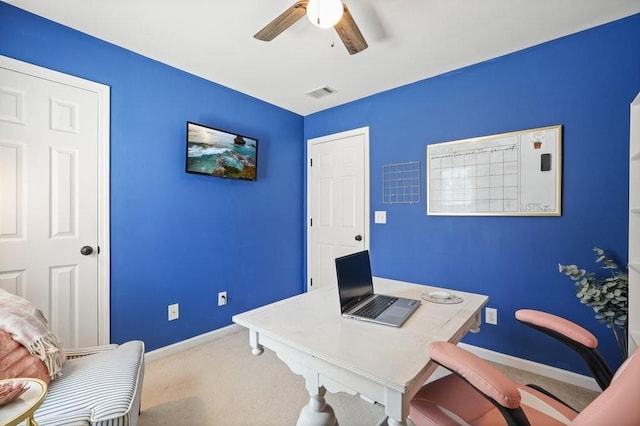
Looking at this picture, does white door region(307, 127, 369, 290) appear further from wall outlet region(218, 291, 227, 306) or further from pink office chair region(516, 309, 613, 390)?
pink office chair region(516, 309, 613, 390)

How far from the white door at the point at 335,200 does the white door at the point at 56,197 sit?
2116 millimetres

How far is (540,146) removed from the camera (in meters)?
2.10

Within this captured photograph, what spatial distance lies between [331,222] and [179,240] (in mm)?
1652

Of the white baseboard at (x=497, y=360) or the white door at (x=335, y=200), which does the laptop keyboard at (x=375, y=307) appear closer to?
the white baseboard at (x=497, y=360)

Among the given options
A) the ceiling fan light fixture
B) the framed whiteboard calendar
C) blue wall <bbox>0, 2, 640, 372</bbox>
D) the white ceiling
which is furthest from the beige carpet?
the white ceiling

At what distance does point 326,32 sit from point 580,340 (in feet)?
7.10

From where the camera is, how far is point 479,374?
0.82 m

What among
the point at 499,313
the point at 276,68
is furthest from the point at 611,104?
the point at 276,68

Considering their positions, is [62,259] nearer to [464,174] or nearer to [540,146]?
[464,174]

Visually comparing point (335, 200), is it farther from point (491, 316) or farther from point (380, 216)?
point (491, 316)

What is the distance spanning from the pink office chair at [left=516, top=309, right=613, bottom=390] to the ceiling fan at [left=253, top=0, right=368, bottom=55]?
1.67m

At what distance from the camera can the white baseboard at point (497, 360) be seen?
1.97m

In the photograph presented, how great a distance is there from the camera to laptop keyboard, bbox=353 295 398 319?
128 cm

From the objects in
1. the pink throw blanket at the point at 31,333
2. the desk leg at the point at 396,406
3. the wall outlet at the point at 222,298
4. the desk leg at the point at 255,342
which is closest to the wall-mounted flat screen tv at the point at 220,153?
the wall outlet at the point at 222,298
